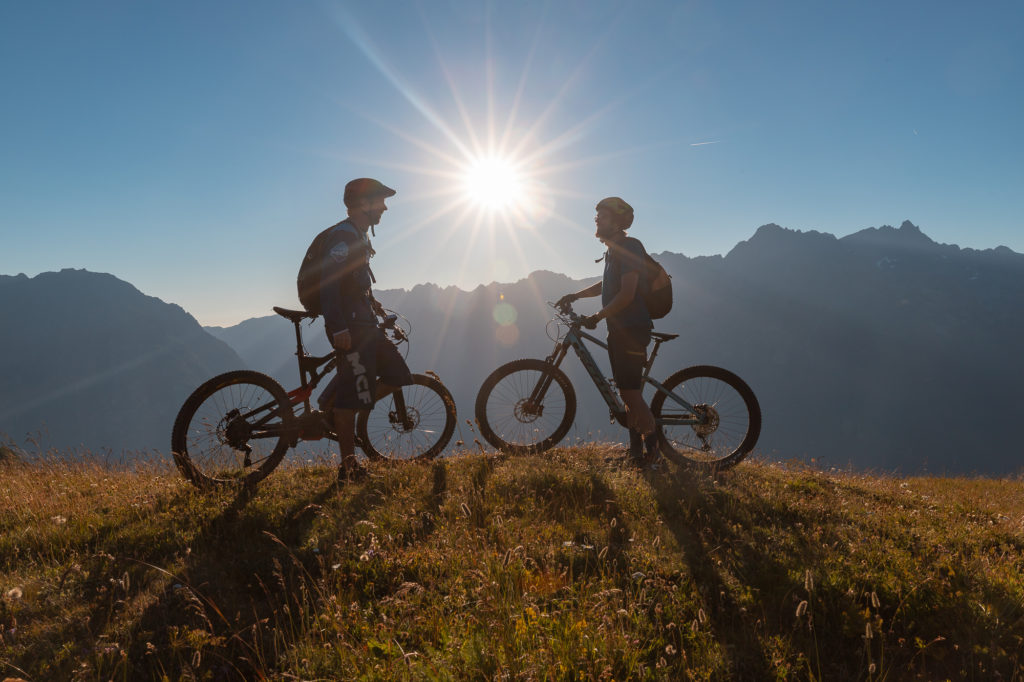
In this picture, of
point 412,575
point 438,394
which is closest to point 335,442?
point 438,394

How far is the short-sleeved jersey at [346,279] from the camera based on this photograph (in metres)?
5.55

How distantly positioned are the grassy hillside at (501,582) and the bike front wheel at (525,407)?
3.54 ft

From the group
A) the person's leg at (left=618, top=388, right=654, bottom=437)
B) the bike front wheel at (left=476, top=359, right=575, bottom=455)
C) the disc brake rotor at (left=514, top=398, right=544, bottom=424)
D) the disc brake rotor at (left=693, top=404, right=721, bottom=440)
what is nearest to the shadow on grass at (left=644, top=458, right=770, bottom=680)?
the person's leg at (left=618, top=388, right=654, bottom=437)

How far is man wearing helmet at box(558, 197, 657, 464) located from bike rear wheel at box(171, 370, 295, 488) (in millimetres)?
4367

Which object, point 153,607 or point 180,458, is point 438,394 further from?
point 153,607

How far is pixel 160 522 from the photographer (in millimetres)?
4574

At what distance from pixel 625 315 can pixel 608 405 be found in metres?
1.35

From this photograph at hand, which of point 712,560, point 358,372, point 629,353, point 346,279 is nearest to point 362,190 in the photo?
point 346,279

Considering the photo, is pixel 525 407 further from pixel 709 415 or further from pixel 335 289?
pixel 335 289

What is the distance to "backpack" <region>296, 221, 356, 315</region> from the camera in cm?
565

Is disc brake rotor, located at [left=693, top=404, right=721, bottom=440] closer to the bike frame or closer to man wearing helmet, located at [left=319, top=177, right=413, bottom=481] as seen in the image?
the bike frame

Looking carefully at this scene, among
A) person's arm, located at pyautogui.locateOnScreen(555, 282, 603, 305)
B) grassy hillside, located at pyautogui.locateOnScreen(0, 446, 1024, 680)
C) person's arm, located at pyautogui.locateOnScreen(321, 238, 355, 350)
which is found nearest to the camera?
grassy hillside, located at pyautogui.locateOnScreen(0, 446, 1024, 680)

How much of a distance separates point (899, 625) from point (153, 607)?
16.8ft

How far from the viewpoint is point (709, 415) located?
675 cm
